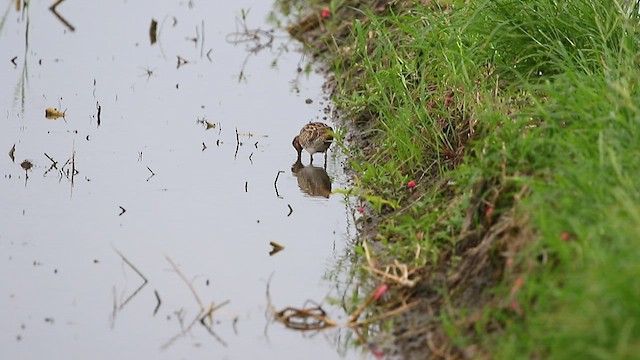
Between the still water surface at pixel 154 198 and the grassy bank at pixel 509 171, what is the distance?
46 cm

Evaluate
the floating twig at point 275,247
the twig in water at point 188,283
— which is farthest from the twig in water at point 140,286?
the floating twig at point 275,247

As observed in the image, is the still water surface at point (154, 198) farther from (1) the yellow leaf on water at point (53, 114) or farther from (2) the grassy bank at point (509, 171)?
(2) the grassy bank at point (509, 171)

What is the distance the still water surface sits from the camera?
19.9 feet

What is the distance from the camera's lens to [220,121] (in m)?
9.74

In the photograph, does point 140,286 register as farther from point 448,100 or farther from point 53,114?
point 53,114

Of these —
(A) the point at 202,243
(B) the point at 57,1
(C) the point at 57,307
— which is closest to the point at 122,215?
(A) the point at 202,243

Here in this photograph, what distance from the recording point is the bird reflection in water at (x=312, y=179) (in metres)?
8.37

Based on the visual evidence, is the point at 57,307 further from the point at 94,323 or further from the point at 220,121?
the point at 220,121

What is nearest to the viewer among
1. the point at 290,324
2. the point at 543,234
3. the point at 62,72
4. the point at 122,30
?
the point at 543,234

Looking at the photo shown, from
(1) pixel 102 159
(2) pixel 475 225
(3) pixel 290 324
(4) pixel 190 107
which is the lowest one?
(3) pixel 290 324

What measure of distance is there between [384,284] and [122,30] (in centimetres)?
685

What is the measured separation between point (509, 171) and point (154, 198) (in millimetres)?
2630

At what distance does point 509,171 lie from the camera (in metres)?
6.11

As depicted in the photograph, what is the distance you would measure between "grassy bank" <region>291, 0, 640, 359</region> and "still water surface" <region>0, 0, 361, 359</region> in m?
0.46
